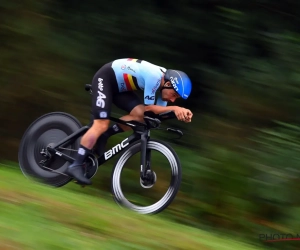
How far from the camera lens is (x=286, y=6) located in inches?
440

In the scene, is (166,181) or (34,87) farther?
(34,87)

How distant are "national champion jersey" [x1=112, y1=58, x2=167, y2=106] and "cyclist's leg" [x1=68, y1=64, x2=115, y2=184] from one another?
128mm

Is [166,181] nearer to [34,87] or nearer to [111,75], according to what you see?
[111,75]

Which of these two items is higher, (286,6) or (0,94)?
(286,6)

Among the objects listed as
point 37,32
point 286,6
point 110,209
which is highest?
point 286,6

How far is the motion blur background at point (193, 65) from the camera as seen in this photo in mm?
9766

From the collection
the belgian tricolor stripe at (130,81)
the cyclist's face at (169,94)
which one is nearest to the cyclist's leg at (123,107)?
the belgian tricolor stripe at (130,81)

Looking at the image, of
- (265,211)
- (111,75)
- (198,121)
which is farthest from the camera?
(198,121)

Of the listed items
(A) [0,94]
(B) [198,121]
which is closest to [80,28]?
(A) [0,94]

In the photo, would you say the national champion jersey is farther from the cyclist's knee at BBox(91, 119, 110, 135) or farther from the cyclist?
the cyclist's knee at BBox(91, 119, 110, 135)

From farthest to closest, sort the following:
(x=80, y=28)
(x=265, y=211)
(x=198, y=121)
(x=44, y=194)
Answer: (x=80, y=28)
(x=198, y=121)
(x=265, y=211)
(x=44, y=194)

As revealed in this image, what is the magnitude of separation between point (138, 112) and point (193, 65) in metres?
4.06

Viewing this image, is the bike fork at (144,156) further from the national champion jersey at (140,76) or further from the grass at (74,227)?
the grass at (74,227)

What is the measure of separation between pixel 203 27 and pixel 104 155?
456 centimetres
